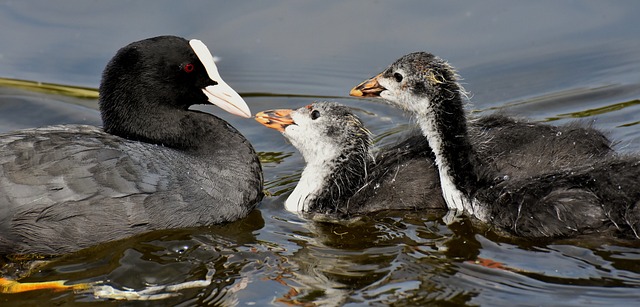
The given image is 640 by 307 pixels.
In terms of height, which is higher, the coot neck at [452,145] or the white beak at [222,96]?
the white beak at [222,96]

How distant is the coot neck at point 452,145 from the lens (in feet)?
23.3

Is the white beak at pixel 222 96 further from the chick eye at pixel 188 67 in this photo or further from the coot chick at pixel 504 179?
the coot chick at pixel 504 179

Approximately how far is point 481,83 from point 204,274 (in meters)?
3.97

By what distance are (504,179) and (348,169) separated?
3.59 ft

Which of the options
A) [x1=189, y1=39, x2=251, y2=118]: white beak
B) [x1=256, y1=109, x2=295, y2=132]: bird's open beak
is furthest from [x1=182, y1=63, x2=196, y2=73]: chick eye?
[x1=256, y1=109, x2=295, y2=132]: bird's open beak

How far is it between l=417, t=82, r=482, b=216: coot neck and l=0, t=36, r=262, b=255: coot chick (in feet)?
4.31

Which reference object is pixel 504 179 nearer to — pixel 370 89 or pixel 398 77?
pixel 398 77

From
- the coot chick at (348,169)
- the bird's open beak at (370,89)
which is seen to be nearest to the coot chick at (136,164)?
the coot chick at (348,169)

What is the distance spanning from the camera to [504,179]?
7020 mm

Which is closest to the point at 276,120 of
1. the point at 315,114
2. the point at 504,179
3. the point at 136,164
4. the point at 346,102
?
the point at 315,114

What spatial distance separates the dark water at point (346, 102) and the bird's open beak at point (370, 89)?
2.96ft

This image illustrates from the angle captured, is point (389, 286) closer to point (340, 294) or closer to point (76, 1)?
point (340, 294)

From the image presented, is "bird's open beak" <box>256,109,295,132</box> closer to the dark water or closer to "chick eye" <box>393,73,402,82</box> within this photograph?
the dark water

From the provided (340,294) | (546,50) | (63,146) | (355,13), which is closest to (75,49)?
(355,13)
